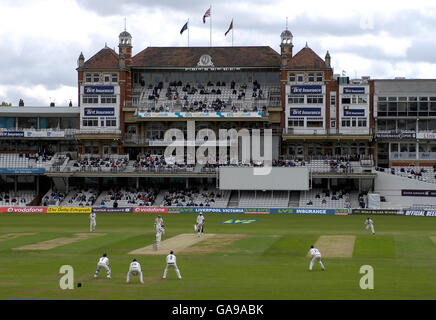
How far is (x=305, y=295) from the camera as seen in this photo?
22.8 m

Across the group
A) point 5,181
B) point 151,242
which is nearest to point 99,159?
point 5,181

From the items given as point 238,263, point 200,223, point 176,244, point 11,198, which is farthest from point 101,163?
point 238,263

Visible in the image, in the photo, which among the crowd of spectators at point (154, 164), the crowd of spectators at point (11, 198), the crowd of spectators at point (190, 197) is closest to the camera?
the crowd of spectators at point (190, 197)

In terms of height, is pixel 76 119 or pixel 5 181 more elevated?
pixel 76 119

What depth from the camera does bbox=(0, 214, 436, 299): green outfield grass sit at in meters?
23.7

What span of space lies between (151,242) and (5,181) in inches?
1790

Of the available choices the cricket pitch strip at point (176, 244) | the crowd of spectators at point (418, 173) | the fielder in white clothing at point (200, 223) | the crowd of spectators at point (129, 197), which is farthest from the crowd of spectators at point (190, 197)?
the fielder in white clothing at point (200, 223)

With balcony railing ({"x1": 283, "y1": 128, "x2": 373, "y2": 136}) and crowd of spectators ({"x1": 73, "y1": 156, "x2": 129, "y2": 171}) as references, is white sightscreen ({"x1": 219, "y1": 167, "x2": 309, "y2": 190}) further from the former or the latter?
crowd of spectators ({"x1": 73, "y1": 156, "x2": 129, "y2": 171})

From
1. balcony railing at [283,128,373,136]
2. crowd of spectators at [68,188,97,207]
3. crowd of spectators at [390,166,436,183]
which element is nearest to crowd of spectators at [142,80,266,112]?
balcony railing at [283,128,373,136]

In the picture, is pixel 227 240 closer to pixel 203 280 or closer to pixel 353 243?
pixel 353 243

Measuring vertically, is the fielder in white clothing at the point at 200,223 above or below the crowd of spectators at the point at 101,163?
below

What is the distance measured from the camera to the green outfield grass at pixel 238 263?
23.7 m

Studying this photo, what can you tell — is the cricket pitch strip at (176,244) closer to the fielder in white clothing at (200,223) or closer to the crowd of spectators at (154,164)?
the fielder in white clothing at (200,223)

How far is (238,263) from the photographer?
106 feet
